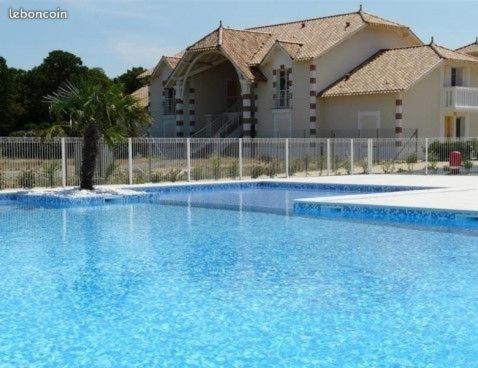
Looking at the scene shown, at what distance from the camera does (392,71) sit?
37188mm

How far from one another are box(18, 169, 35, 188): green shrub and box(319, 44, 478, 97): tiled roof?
19232mm

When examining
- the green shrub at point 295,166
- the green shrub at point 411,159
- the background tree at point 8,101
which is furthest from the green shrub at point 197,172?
the background tree at point 8,101

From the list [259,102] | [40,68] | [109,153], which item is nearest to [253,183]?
[109,153]

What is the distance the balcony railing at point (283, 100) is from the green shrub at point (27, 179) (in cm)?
1923

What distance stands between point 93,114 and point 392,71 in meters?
20.7

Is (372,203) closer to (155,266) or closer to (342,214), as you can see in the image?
(342,214)

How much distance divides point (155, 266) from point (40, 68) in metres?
46.1

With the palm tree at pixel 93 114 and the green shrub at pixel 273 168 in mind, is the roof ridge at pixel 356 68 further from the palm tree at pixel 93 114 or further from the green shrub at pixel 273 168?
the palm tree at pixel 93 114

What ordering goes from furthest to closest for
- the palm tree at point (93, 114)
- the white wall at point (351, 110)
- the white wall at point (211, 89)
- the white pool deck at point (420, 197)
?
the white wall at point (211, 89) < the white wall at point (351, 110) < the palm tree at point (93, 114) < the white pool deck at point (420, 197)

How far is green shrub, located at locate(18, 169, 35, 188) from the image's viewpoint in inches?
878

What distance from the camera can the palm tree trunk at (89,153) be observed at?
69.3 ft

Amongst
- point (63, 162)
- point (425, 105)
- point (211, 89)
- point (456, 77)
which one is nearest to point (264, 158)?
point (63, 162)

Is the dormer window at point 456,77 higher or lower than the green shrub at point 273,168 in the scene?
higher

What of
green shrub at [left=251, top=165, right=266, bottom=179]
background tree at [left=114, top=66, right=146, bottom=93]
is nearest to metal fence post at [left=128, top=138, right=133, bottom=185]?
green shrub at [left=251, top=165, right=266, bottom=179]
